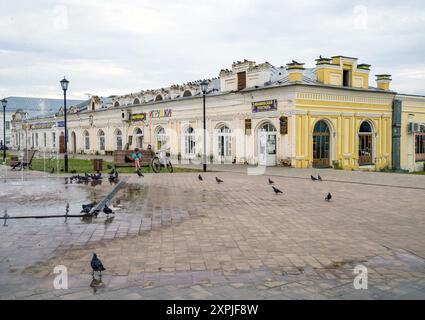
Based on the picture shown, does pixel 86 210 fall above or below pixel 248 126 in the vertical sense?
below

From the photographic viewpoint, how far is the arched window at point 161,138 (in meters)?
36.0

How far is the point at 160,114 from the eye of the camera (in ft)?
118

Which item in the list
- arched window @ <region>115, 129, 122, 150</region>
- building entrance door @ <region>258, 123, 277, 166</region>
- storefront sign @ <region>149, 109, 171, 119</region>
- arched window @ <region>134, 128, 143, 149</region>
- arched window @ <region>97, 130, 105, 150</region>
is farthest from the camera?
arched window @ <region>97, 130, 105, 150</region>

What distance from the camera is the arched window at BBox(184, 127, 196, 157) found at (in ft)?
108

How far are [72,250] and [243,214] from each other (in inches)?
168

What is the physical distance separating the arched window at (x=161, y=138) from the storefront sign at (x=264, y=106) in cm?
1146

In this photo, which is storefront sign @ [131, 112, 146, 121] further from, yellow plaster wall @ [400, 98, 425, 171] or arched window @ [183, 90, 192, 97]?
yellow plaster wall @ [400, 98, 425, 171]

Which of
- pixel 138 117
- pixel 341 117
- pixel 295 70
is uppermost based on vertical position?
pixel 295 70

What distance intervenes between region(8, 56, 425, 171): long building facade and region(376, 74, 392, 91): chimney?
0.07 m

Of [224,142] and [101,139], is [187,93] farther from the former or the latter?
[101,139]

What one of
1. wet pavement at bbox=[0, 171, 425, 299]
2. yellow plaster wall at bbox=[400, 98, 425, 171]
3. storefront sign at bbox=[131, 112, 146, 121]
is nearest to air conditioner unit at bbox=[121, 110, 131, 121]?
storefront sign at bbox=[131, 112, 146, 121]

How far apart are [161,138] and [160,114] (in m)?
2.12

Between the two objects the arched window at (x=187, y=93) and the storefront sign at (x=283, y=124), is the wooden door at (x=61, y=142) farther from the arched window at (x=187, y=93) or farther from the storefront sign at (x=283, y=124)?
the storefront sign at (x=283, y=124)

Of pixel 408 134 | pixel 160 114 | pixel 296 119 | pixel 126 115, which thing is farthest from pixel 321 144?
pixel 126 115
